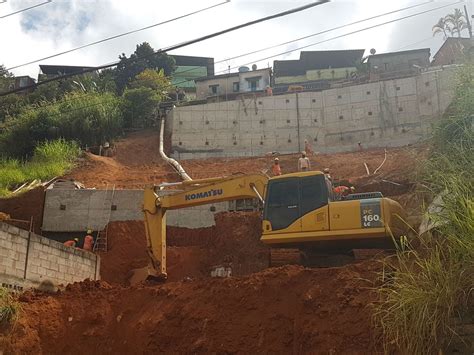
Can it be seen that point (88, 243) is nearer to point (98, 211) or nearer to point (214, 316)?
point (98, 211)

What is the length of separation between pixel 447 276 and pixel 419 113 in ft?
84.9

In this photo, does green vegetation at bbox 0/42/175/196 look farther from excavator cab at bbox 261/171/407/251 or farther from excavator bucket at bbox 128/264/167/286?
excavator cab at bbox 261/171/407/251

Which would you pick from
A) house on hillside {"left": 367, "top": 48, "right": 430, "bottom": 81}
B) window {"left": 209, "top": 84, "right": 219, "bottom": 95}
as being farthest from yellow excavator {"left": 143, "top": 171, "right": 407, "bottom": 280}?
window {"left": 209, "top": 84, "right": 219, "bottom": 95}

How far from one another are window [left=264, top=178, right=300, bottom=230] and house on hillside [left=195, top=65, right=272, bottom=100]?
32305mm

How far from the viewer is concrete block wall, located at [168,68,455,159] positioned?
101 feet

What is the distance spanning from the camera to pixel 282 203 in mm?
11789

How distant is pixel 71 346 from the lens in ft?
35.7

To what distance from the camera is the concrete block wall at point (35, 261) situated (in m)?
11.4

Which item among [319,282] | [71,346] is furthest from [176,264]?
[319,282]

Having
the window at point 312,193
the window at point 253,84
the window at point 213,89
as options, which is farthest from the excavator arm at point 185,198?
the window at point 253,84

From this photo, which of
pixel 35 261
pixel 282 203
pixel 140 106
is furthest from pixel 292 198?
pixel 140 106

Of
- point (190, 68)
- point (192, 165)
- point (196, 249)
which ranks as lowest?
point (196, 249)

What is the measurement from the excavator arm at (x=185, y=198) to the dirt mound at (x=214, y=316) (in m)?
1.17

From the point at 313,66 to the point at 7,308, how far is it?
140 ft
